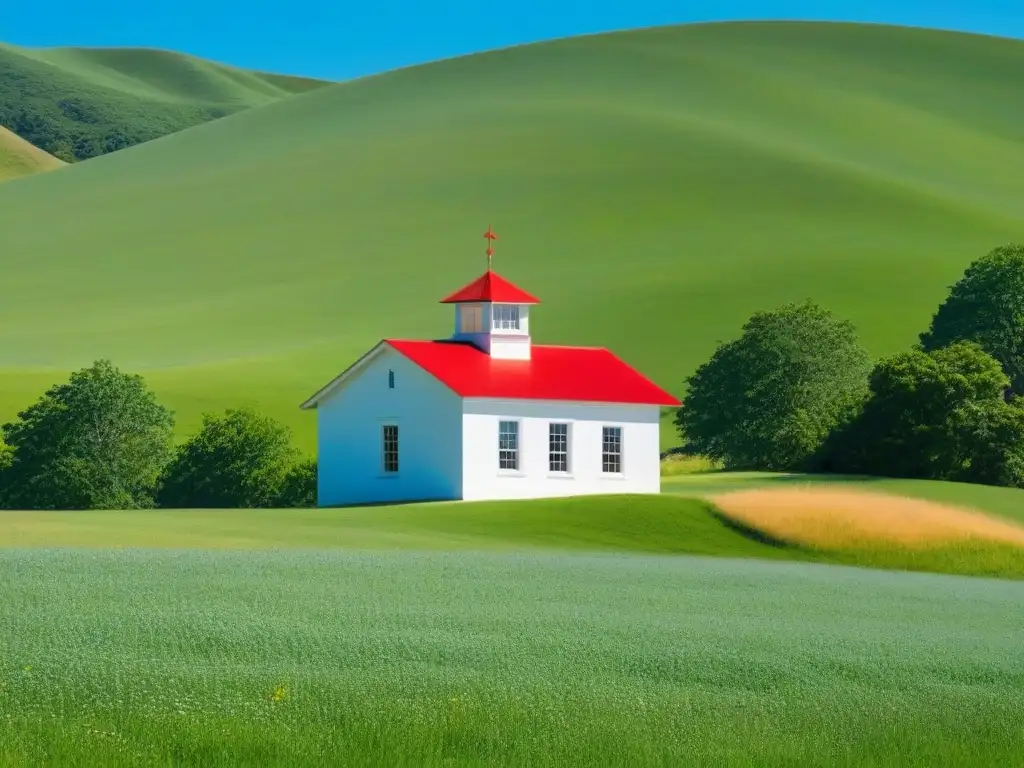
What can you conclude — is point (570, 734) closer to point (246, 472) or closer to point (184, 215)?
point (246, 472)

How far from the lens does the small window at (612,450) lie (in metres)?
59.9

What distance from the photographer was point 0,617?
23.5m

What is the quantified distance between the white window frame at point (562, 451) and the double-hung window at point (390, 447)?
16.0 feet

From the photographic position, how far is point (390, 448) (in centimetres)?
5941

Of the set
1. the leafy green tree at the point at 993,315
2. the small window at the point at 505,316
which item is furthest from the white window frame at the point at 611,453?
the leafy green tree at the point at 993,315

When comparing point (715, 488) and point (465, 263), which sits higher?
point (465, 263)

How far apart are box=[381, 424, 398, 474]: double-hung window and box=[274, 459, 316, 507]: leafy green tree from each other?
7.34 metres

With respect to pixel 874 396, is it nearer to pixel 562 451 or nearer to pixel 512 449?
pixel 562 451

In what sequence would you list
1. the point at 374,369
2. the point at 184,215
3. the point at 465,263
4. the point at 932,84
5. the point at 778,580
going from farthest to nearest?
1. the point at 932,84
2. the point at 184,215
3. the point at 465,263
4. the point at 374,369
5. the point at 778,580

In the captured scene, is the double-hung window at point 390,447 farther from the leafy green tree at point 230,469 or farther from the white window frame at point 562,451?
the leafy green tree at point 230,469

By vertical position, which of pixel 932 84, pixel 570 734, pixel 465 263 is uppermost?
pixel 932 84

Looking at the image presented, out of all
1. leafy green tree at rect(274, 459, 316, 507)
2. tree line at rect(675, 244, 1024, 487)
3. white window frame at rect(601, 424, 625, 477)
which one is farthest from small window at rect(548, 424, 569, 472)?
tree line at rect(675, 244, 1024, 487)

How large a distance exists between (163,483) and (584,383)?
1740 centimetres

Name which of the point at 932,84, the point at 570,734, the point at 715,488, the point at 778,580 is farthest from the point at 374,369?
the point at 932,84
